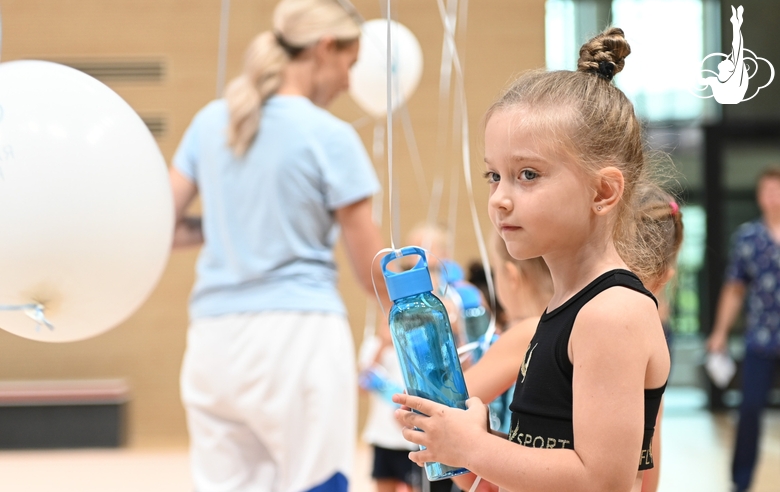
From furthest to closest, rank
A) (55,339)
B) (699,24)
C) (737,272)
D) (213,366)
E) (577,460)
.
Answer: (699,24), (737,272), (213,366), (55,339), (577,460)

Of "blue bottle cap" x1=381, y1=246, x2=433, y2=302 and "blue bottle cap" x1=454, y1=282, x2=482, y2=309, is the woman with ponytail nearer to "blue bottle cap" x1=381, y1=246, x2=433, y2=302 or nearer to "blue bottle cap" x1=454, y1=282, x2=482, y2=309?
"blue bottle cap" x1=454, y1=282, x2=482, y2=309

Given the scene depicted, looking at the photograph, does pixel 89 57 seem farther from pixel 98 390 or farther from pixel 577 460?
pixel 577 460

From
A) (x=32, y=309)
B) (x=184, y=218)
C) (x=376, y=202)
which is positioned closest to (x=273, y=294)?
(x=184, y=218)

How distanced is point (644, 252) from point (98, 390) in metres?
5.46

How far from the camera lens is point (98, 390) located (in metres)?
5.80

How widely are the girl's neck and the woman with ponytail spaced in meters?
0.79

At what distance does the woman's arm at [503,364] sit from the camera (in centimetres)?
107

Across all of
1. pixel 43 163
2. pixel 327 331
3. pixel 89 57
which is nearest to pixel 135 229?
pixel 43 163

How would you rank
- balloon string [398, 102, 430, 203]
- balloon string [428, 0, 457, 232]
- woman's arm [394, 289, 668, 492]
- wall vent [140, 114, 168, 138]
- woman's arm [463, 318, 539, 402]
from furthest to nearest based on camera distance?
wall vent [140, 114, 168, 138], balloon string [398, 102, 430, 203], balloon string [428, 0, 457, 232], woman's arm [463, 318, 539, 402], woman's arm [394, 289, 668, 492]

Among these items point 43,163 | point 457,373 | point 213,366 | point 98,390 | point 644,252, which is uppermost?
point 43,163

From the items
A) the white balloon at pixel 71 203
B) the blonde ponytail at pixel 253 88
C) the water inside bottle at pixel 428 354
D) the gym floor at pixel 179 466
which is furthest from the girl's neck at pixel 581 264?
the gym floor at pixel 179 466

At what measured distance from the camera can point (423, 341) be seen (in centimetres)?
82

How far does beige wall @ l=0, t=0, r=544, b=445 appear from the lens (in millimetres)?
6012

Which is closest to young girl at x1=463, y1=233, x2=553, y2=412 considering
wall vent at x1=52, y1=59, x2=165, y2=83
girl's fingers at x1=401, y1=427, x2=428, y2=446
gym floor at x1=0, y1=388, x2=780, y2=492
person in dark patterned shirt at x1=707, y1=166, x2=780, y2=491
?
girl's fingers at x1=401, y1=427, x2=428, y2=446
